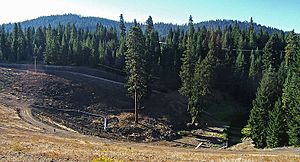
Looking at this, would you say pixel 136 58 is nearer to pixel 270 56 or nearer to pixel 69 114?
pixel 69 114

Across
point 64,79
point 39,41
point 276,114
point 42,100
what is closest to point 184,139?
point 276,114

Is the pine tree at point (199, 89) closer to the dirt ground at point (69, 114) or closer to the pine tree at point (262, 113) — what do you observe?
the dirt ground at point (69, 114)

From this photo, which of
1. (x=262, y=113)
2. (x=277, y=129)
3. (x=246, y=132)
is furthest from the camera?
(x=246, y=132)

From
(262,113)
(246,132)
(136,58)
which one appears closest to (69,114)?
(136,58)

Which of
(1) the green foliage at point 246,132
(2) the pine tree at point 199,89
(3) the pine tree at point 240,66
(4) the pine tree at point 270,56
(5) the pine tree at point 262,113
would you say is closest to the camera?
(5) the pine tree at point 262,113

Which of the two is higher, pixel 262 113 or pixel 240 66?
pixel 240 66

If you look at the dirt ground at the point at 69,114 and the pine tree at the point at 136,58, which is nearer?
the dirt ground at the point at 69,114

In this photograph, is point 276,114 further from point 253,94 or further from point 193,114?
point 253,94

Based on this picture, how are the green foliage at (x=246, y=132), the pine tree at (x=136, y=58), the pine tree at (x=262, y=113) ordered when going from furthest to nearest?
the green foliage at (x=246, y=132), the pine tree at (x=136, y=58), the pine tree at (x=262, y=113)

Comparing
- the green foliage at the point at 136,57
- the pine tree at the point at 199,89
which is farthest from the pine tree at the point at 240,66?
the green foliage at the point at 136,57

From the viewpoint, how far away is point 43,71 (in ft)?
296

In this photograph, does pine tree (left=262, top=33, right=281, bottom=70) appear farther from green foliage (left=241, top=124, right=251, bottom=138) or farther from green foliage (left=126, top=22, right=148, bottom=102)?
green foliage (left=126, top=22, right=148, bottom=102)

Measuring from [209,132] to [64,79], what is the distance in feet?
117

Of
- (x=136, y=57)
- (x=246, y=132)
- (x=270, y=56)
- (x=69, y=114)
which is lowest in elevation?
(x=246, y=132)
